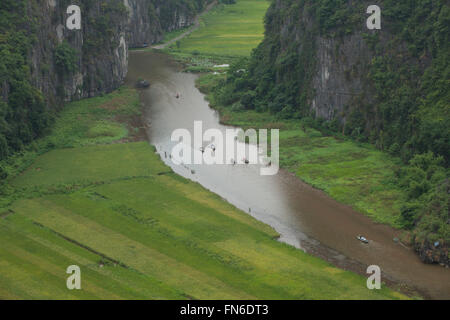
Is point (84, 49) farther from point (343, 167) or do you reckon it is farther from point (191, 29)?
point (191, 29)

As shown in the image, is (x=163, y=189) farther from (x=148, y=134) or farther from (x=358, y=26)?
(x=358, y=26)

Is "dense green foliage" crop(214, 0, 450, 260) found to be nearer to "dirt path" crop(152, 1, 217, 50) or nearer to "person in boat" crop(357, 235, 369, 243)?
"person in boat" crop(357, 235, 369, 243)

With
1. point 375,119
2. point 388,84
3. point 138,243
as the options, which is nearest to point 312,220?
point 138,243

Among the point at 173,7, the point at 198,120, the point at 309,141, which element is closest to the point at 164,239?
the point at 309,141

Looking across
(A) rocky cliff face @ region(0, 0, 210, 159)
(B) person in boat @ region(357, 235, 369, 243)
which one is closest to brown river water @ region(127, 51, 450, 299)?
(B) person in boat @ region(357, 235, 369, 243)

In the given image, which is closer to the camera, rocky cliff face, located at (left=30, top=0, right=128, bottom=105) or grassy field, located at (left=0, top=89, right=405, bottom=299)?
grassy field, located at (left=0, top=89, right=405, bottom=299)

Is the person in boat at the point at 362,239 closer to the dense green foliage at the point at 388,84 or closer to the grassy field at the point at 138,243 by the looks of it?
the dense green foliage at the point at 388,84
